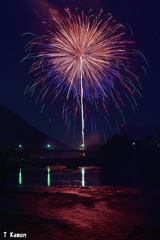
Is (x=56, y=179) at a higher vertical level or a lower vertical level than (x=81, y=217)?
higher

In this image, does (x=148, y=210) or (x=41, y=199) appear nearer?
(x=148, y=210)

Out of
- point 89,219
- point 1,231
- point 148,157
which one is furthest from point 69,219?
point 148,157

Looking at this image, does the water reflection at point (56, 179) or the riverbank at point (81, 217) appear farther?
the water reflection at point (56, 179)

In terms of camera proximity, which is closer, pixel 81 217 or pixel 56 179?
pixel 81 217

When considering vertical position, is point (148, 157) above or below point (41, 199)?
above

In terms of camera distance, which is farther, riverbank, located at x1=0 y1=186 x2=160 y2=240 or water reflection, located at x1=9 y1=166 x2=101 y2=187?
water reflection, located at x1=9 y1=166 x2=101 y2=187

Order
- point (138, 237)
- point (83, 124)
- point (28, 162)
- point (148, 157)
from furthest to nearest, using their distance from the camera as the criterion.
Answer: point (28, 162)
point (148, 157)
point (83, 124)
point (138, 237)

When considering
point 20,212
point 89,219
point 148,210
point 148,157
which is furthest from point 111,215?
point 148,157

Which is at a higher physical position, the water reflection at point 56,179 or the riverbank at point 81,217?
the water reflection at point 56,179

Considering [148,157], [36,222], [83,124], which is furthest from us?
[148,157]

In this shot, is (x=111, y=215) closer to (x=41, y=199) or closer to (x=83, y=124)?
(x=41, y=199)

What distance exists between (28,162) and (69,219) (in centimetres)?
12270

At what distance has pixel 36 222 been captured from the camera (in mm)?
24297

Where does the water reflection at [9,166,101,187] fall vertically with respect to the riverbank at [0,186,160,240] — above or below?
above
